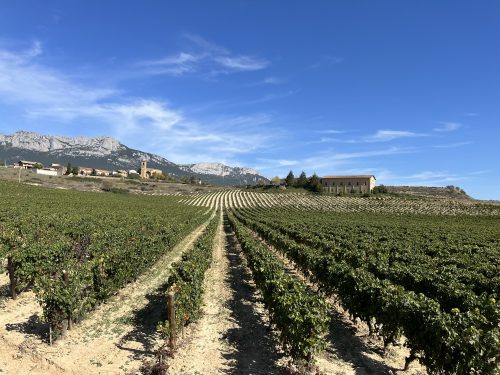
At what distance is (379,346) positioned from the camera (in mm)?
12789

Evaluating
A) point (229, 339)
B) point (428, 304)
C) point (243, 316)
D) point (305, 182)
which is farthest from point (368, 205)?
point (428, 304)

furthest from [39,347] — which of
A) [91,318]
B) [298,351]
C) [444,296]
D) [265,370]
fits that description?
[444,296]

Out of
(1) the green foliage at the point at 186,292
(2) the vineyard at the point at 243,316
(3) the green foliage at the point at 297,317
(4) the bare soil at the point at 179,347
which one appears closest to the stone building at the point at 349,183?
(2) the vineyard at the point at 243,316

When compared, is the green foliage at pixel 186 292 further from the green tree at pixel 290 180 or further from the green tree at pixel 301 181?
the green tree at pixel 290 180

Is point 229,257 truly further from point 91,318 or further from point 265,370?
point 265,370

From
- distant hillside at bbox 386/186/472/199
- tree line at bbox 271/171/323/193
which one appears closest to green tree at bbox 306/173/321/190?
tree line at bbox 271/171/323/193

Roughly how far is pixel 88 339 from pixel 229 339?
16.8ft

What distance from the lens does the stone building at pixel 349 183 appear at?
169 m

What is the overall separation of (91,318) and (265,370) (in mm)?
7962

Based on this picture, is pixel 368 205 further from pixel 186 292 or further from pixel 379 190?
pixel 186 292

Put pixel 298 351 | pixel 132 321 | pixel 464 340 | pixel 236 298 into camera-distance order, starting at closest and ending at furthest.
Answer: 1. pixel 464 340
2. pixel 298 351
3. pixel 132 321
4. pixel 236 298

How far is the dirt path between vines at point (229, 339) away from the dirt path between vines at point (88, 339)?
4.68 feet

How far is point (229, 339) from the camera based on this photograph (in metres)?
12.8

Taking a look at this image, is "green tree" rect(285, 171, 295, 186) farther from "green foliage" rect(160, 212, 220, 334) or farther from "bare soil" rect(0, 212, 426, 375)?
"green foliage" rect(160, 212, 220, 334)
